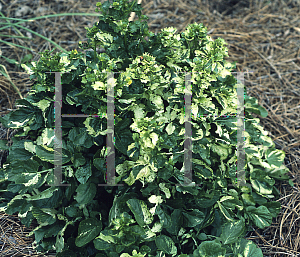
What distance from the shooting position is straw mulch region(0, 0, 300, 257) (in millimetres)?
1688

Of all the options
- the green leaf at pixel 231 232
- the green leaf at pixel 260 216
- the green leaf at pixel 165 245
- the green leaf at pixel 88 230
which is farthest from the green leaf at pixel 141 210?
the green leaf at pixel 260 216

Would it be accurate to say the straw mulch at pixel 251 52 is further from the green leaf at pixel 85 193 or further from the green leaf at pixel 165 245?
the green leaf at pixel 165 245

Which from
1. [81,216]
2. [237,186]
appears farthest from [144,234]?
[237,186]

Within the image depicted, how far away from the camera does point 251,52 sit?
2.55 metres

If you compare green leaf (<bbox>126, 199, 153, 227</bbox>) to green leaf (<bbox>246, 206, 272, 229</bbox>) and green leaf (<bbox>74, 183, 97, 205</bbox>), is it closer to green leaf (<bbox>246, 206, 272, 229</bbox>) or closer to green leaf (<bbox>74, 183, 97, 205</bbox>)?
green leaf (<bbox>74, 183, 97, 205</bbox>)

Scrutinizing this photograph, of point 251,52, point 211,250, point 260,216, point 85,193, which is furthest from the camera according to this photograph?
point 251,52

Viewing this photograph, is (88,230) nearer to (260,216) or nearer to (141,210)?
(141,210)

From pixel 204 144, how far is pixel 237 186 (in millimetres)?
383

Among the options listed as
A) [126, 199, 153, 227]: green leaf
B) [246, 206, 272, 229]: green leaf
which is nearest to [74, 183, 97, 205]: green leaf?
[126, 199, 153, 227]: green leaf

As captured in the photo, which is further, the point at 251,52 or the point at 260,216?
the point at 251,52

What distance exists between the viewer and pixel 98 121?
4.33 feet

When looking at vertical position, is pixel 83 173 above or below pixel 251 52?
below

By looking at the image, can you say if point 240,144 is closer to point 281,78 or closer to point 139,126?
point 139,126

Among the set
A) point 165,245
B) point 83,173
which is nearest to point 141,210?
point 165,245
